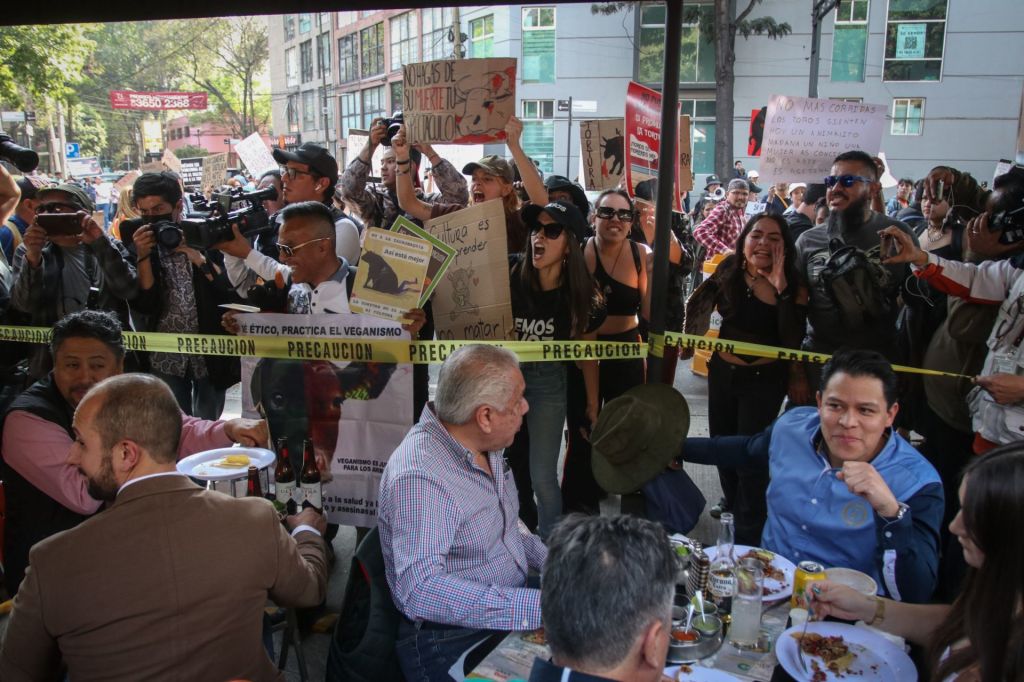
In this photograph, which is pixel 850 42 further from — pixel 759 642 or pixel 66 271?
pixel 759 642

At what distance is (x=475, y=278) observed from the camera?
3.87 m

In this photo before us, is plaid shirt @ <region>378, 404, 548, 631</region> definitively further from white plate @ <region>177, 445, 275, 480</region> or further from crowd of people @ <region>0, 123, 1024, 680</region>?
white plate @ <region>177, 445, 275, 480</region>

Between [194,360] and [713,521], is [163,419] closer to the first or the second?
[194,360]

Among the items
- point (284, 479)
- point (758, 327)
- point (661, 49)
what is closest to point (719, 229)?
point (758, 327)

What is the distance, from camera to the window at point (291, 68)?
169 feet

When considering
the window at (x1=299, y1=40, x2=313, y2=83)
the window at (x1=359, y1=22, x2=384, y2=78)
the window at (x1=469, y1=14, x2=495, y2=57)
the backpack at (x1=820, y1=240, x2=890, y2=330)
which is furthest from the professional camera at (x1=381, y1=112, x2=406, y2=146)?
the window at (x1=299, y1=40, x2=313, y2=83)

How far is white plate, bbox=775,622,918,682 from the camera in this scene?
6.49 feet

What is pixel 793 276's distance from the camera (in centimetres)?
417

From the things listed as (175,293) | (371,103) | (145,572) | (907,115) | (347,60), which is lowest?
(145,572)

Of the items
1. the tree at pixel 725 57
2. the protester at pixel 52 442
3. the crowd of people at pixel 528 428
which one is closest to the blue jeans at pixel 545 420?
the crowd of people at pixel 528 428

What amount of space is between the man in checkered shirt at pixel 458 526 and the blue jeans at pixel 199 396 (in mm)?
2549

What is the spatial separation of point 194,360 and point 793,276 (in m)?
3.53

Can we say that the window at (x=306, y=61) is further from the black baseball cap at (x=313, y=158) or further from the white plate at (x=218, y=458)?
the white plate at (x=218, y=458)

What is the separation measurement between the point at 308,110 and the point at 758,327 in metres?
51.4
